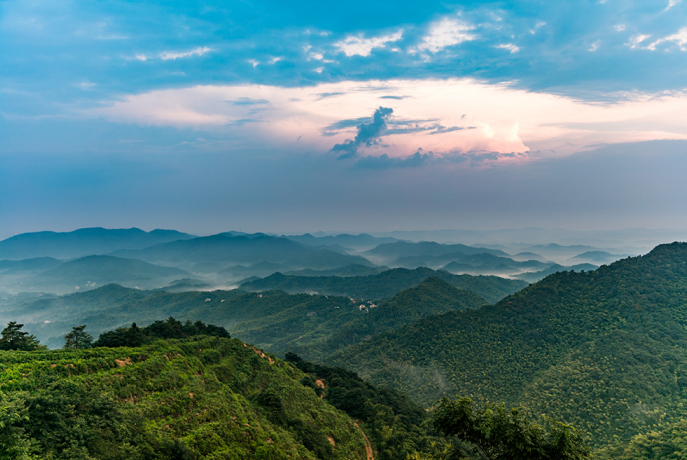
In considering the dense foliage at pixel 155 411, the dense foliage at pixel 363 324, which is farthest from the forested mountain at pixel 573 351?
the dense foliage at pixel 155 411

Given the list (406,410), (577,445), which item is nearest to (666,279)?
(406,410)

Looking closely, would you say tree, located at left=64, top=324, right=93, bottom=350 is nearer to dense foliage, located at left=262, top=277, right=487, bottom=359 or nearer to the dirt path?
the dirt path

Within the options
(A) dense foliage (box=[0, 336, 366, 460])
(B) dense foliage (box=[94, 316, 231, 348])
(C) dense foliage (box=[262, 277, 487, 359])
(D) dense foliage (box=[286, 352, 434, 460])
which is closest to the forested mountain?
(D) dense foliage (box=[286, 352, 434, 460])

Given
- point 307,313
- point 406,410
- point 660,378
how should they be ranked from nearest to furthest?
point 406,410
point 660,378
point 307,313

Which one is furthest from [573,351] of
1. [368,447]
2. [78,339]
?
[78,339]

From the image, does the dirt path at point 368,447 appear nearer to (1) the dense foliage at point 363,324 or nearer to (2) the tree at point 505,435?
(2) the tree at point 505,435

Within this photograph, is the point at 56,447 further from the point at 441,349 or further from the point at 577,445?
the point at 441,349
